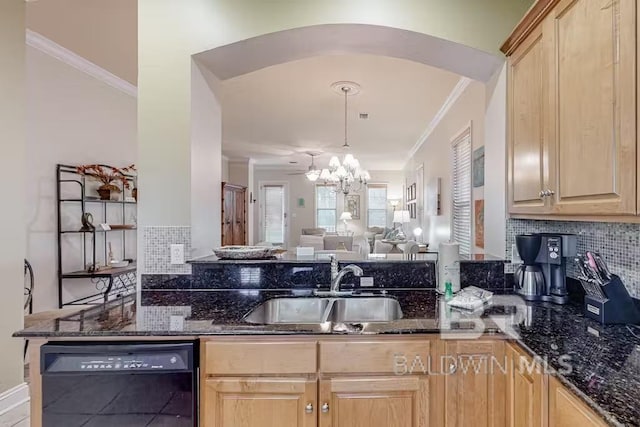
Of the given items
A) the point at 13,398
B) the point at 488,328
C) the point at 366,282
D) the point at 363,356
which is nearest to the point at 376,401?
the point at 363,356

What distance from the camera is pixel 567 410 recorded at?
39.6 inches

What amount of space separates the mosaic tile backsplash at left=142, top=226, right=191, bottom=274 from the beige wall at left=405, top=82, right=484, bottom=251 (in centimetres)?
242

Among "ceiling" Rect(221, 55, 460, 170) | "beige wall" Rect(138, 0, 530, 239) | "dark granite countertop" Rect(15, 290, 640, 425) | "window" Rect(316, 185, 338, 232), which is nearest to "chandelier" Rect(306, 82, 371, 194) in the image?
"ceiling" Rect(221, 55, 460, 170)

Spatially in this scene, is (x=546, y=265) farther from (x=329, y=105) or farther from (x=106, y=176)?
(x=106, y=176)

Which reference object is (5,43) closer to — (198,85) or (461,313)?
(198,85)

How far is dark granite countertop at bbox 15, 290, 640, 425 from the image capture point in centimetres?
A: 94

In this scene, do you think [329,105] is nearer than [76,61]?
No

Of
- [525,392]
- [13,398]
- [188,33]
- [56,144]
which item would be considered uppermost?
[188,33]

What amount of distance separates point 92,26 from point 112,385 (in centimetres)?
283

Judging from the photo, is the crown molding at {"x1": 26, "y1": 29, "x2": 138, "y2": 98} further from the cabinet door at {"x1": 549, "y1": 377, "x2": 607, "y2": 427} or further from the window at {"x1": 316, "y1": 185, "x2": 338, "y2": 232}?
the window at {"x1": 316, "y1": 185, "x2": 338, "y2": 232}

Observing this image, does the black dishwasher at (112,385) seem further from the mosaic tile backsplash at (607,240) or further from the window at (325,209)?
the window at (325,209)

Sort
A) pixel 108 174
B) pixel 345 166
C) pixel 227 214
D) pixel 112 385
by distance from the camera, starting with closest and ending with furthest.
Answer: pixel 112 385 → pixel 108 174 → pixel 345 166 → pixel 227 214

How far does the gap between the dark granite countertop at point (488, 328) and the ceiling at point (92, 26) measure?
2.12 m

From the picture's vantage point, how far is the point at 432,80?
365 cm
